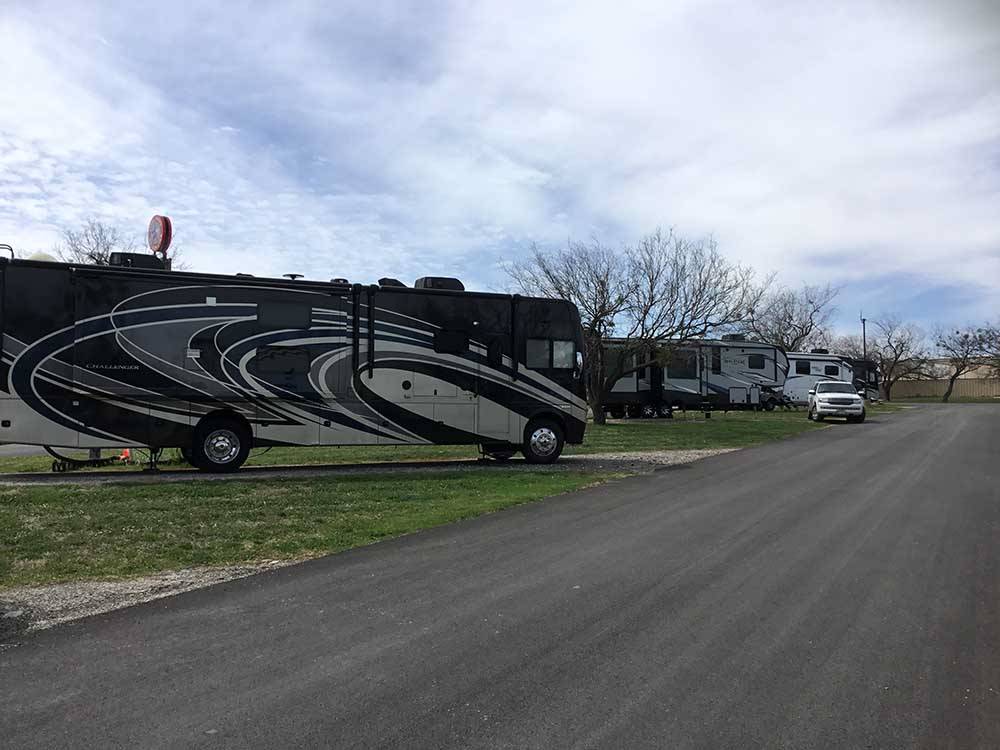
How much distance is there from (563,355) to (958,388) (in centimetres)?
7773

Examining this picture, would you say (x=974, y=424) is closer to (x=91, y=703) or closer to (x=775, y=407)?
(x=775, y=407)

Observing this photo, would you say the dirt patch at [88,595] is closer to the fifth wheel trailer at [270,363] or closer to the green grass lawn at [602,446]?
the fifth wheel trailer at [270,363]

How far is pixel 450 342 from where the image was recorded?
47.3 ft

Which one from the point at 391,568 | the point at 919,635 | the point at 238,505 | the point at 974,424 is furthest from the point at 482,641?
the point at 974,424

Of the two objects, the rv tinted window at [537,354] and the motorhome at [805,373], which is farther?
the motorhome at [805,373]

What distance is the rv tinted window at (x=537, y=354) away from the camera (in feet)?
49.0

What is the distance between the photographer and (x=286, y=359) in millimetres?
13289

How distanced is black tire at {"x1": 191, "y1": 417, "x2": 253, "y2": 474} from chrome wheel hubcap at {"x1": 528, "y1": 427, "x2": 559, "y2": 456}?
17.9 ft

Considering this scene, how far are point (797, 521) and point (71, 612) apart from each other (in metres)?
7.07

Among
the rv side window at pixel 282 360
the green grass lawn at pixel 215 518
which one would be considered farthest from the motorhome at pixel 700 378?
the green grass lawn at pixel 215 518

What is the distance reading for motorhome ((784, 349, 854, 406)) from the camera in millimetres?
41500

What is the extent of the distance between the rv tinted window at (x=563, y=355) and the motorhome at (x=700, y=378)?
550 inches

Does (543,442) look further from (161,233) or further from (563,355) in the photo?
(161,233)

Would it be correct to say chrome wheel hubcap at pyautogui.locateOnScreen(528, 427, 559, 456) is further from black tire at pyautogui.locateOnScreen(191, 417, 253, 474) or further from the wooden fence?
the wooden fence
